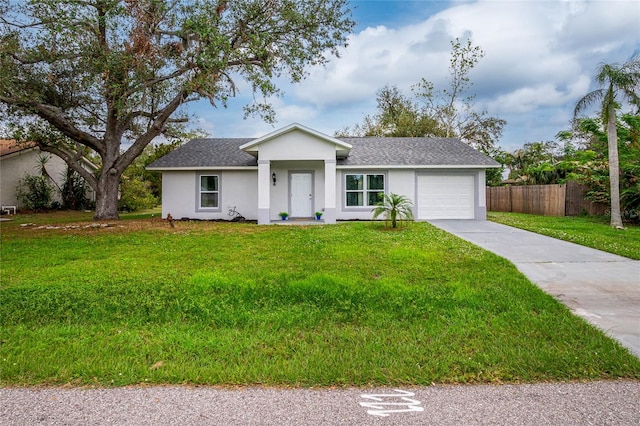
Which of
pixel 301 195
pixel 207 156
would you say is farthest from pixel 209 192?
pixel 301 195

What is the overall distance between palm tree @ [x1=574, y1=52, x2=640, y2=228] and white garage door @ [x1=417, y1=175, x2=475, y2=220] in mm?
4907

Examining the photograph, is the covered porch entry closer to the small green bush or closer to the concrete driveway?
the concrete driveway

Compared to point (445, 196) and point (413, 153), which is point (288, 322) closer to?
point (445, 196)

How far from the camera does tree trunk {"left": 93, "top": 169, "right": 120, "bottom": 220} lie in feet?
50.5

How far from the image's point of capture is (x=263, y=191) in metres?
14.1

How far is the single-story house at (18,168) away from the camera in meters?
21.3

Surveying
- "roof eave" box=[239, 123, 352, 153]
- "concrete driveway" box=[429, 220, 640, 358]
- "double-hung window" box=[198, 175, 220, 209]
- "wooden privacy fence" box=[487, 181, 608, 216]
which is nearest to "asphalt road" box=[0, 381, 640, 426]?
"concrete driveway" box=[429, 220, 640, 358]

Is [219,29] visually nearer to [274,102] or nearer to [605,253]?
[274,102]

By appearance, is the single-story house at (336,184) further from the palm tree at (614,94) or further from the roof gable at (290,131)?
→ the palm tree at (614,94)

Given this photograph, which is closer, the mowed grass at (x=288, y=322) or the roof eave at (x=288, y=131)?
the mowed grass at (x=288, y=322)

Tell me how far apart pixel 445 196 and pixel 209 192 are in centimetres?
1050

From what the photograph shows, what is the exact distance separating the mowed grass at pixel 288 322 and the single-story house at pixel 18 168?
17897 mm

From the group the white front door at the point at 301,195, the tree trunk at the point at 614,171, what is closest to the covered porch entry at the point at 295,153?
the white front door at the point at 301,195

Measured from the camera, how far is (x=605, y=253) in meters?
8.24
